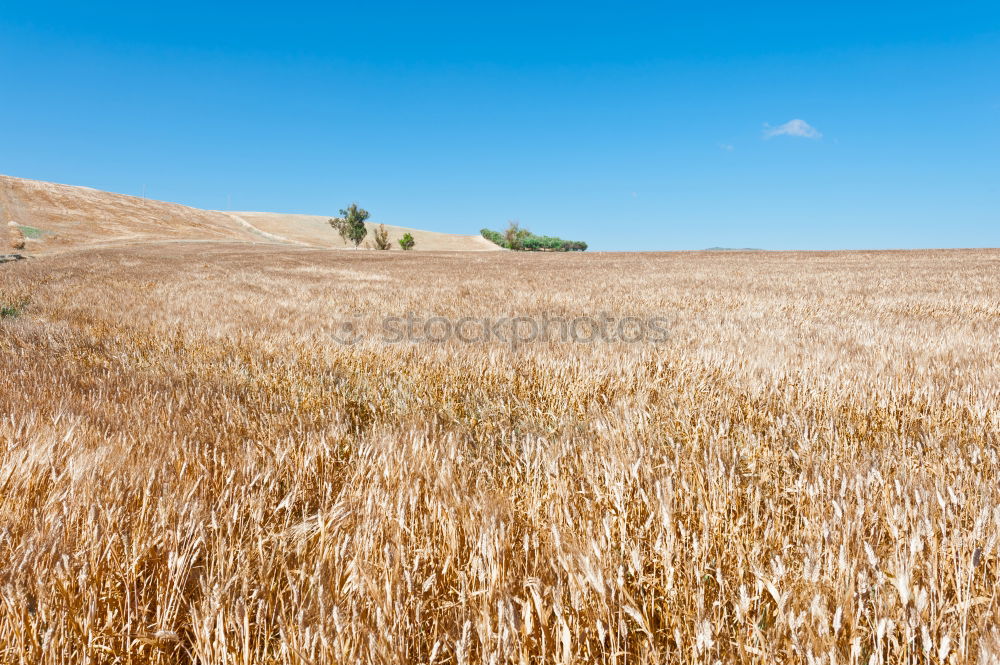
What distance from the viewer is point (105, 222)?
219ft

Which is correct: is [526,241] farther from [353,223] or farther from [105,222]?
[105,222]

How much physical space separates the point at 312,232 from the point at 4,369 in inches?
4696

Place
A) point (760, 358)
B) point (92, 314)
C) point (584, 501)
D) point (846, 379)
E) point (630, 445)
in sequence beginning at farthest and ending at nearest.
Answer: point (92, 314)
point (760, 358)
point (846, 379)
point (630, 445)
point (584, 501)

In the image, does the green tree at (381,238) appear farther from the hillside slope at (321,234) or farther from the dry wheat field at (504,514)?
the dry wheat field at (504,514)

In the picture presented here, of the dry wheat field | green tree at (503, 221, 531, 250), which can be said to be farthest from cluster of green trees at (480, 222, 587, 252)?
the dry wheat field

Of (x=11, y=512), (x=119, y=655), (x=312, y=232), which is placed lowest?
(x=119, y=655)

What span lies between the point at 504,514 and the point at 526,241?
13937 centimetres

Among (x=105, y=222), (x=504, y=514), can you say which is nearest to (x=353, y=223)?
(x=105, y=222)

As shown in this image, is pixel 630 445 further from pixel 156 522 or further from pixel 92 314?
A: pixel 92 314

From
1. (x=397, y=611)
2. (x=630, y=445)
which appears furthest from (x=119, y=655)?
(x=630, y=445)

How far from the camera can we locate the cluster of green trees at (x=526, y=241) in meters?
122

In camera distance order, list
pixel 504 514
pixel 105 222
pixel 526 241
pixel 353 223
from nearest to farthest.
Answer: pixel 504 514, pixel 105 222, pixel 353 223, pixel 526 241

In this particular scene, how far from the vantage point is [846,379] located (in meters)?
3.17

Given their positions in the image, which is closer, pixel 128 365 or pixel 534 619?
pixel 534 619
